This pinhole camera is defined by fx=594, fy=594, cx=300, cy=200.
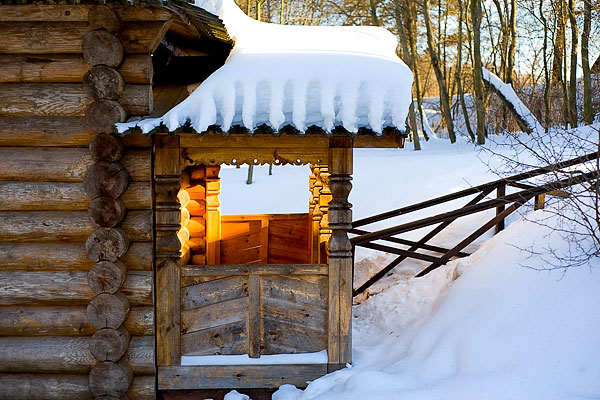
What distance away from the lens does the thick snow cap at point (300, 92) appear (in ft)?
16.2

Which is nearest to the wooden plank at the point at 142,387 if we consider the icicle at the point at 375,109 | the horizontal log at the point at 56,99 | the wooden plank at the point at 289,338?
the wooden plank at the point at 289,338

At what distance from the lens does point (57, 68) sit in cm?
510

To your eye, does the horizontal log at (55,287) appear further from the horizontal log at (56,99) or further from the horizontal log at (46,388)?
the horizontal log at (56,99)

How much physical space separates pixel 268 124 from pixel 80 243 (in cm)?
199

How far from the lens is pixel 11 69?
5129mm

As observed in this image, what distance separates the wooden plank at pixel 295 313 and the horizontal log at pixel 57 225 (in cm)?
126

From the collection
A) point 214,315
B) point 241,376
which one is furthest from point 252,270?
point 241,376

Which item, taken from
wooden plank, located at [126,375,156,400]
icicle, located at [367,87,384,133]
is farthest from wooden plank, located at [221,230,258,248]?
icicle, located at [367,87,384,133]

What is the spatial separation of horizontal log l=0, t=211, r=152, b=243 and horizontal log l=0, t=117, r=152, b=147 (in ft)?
2.08

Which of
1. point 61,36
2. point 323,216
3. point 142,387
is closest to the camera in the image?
point 61,36

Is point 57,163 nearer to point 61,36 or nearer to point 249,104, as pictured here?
point 61,36

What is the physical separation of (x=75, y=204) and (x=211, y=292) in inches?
56.4

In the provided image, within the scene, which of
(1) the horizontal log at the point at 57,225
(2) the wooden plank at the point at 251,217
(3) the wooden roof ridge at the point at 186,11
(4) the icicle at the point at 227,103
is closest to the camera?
(3) the wooden roof ridge at the point at 186,11

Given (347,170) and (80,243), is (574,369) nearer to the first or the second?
(347,170)
